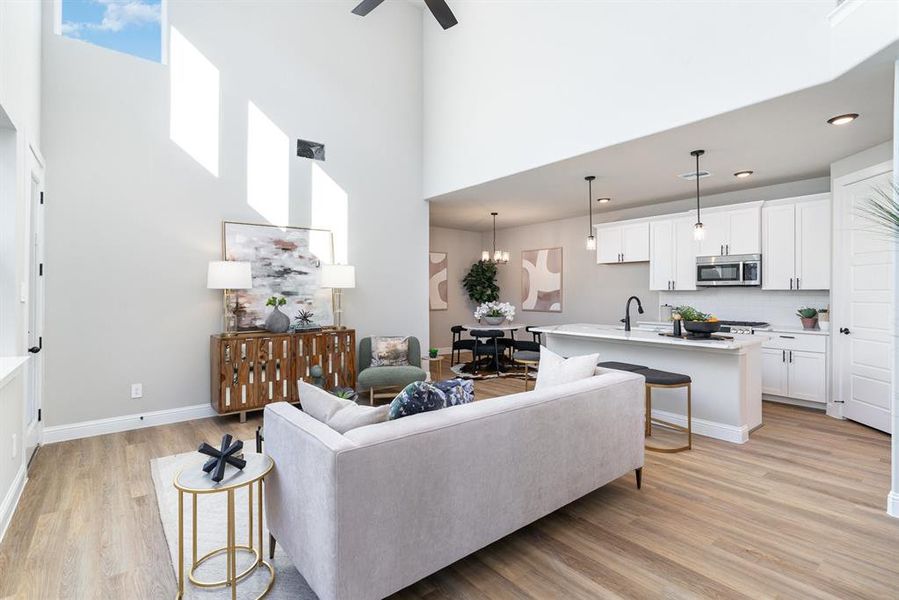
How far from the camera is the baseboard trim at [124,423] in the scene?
379cm

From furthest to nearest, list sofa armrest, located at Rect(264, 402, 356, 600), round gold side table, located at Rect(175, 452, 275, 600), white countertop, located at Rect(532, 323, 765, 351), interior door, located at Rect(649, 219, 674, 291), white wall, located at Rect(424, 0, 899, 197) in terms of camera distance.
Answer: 1. interior door, located at Rect(649, 219, 674, 291)
2. white countertop, located at Rect(532, 323, 765, 351)
3. white wall, located at Rect(424, 0, 899, 197)
4. round gold side table, located at Rect(175, 452, 275, 600)
5. sofa armrest, located at Rect(264, 402, 356, 600)

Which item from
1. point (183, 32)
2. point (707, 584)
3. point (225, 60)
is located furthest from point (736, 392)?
point (183, 32)

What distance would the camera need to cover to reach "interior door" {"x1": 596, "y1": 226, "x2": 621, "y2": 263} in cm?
669

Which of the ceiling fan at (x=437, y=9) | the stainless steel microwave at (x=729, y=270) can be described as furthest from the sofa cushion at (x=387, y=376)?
the stainless steel microwave at (x=729, y=270)

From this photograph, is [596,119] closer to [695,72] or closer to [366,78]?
[695,72]

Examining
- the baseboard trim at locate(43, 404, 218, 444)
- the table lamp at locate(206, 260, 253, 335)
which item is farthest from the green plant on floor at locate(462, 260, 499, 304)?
the baseboard trim at locate(43, 404, 218, 444)

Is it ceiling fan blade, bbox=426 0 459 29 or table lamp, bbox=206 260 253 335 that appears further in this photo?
table lamp, bbox=206 260 253 335

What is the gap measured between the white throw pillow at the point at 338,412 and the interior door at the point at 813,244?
5143mm

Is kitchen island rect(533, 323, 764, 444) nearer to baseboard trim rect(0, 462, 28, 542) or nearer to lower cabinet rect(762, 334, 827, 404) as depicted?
lower cabinet rect(762, 334, 827, 404)

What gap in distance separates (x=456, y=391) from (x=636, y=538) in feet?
4.02

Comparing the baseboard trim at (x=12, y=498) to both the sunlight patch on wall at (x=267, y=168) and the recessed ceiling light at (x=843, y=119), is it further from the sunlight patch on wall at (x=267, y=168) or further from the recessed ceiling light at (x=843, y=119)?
the recessed ceiling light at (x=843, y=119)

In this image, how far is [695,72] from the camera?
3.37 meters

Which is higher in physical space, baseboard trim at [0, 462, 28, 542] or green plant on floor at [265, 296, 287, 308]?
green plant on floor at [265, 296, 287, 308]

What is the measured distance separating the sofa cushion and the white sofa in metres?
2.71
